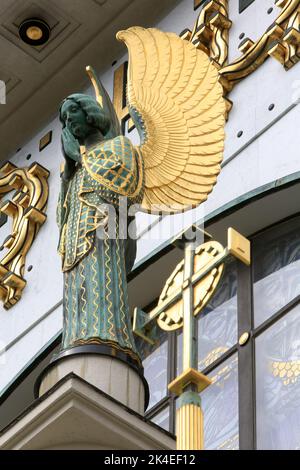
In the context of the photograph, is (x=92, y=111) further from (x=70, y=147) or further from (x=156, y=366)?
(x=156, y=366)

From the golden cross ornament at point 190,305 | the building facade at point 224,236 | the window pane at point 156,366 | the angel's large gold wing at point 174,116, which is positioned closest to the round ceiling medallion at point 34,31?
the building facade at point 224,236

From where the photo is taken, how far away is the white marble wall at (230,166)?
8.58 meters

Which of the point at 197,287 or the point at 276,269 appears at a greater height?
the point at 276,269

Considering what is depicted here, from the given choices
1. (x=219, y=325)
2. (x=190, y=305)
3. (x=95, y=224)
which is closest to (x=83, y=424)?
(x=190, y=305)

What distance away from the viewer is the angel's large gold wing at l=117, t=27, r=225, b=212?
295 inches

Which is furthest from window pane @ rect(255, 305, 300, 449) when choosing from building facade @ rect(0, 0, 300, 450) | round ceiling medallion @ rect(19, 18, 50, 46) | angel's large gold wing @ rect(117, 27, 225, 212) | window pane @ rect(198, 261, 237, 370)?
round ceiling medallion @ rect(19, 18, 50, 46)

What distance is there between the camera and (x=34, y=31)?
442 inches

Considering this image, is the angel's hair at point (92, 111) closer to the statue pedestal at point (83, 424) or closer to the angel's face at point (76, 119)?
the angel's face at point (76, 119)

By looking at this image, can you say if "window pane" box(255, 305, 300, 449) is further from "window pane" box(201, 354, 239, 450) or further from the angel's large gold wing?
the angel's large gold wing

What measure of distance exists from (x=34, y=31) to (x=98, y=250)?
448cm

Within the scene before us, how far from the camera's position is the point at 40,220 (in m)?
10.5

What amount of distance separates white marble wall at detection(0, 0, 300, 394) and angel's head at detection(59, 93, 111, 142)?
4.14ft

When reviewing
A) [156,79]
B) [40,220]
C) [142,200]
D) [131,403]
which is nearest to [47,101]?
[40,220]

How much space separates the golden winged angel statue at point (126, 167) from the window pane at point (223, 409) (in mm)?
920
